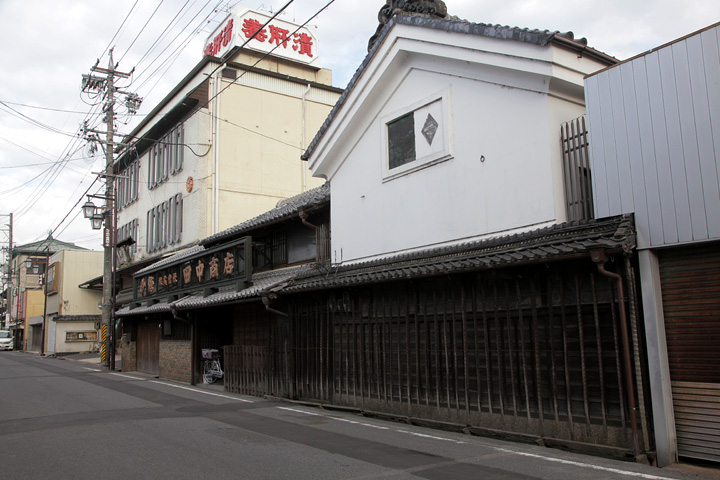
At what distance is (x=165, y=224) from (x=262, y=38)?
1197cm

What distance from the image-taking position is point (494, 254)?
28.1 ft

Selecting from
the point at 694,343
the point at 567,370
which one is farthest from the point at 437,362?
the point at 694,343

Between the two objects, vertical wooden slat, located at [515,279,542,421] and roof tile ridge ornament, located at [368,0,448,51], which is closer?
vertical wooden slat, located at [515,279,542,421]

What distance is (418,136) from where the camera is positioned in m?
11.5

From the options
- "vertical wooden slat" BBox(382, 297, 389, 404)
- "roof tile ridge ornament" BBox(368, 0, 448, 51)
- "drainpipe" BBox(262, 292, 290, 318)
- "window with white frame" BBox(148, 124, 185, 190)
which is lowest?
"vertical wooden slat" BBox(382, 297, 389, 404)

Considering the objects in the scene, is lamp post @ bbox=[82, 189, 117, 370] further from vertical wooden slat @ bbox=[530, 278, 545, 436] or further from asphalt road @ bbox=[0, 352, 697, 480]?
vertical wooden slat @ bbox=[530, 278, 545, 436]

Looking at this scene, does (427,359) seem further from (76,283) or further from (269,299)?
(76,283)

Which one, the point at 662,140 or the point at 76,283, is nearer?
the point at 662,140

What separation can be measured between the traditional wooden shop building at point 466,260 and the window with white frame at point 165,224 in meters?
16.4

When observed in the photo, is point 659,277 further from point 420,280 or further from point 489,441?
point 420,280

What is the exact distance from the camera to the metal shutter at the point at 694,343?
6.60 meters

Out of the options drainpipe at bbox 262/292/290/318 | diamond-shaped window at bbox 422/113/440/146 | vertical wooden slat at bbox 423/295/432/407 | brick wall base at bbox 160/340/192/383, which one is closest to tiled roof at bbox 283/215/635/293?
vertical wooden slat at bbox 423/295/432/407

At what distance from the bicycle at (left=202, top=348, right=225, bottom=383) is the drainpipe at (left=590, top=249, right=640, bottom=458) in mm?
15003

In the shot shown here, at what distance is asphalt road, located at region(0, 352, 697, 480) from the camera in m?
6.75
